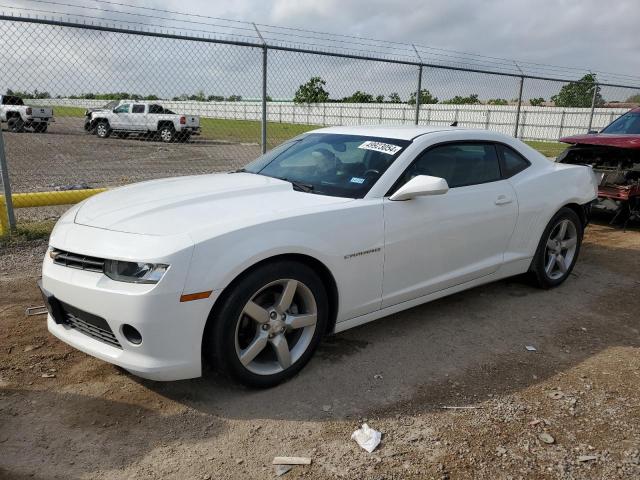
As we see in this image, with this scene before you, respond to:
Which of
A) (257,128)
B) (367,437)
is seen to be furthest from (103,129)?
(367,437)

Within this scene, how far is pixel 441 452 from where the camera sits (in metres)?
2.55

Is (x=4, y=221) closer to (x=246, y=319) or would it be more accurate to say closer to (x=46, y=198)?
(x=46, y=198)

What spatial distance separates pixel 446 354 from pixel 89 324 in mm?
2305

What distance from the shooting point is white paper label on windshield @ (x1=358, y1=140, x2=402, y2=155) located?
370 cm

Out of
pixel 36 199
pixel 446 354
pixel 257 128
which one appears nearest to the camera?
pixel 446 354

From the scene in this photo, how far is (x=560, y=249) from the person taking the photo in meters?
5.00

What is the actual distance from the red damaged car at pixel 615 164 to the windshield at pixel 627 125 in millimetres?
28

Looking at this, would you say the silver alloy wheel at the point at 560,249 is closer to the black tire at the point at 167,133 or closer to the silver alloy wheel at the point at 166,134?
the black tire at the point at 167,133

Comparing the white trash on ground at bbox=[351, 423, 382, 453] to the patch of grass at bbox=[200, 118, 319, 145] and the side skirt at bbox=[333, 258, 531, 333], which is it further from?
the patch of grass at bbox=[200, 118, 319, 145]

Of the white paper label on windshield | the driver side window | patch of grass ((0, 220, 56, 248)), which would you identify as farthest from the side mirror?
patch of grass ((0, 220, 56, 248))

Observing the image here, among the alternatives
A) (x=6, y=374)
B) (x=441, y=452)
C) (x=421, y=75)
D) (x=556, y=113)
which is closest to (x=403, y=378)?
(x=441, y=452)

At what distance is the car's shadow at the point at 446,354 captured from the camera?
298 centimetres

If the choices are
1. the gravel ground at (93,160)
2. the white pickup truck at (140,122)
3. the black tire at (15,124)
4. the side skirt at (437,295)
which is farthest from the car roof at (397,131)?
the white pickup truck at (140,122)

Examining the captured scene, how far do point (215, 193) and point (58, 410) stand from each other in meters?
1.56
